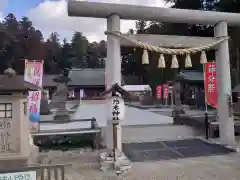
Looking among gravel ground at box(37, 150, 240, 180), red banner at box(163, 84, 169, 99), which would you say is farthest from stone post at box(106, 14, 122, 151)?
red banner at box(163, 84, 169, 99)

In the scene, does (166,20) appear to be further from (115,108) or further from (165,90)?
(165,90)

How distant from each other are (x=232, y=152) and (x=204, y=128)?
117 inches

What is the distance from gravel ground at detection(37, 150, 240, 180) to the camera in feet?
20.5

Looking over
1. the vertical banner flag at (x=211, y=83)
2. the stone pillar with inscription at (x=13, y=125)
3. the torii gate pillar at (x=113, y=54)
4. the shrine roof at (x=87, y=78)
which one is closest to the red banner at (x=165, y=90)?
the shrine roof at (x=87, y=78)

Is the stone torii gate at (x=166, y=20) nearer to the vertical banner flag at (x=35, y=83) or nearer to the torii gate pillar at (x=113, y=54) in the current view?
the torii gate pillar at (x=113, y=54)

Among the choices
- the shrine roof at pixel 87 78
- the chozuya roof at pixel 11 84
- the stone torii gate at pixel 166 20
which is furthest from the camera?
the shrine roof at pixel 87 78

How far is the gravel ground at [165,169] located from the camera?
20.5 feet

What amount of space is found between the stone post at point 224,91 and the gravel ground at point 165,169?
41.5 inches

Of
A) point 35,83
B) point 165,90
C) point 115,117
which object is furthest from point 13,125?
point 165,90

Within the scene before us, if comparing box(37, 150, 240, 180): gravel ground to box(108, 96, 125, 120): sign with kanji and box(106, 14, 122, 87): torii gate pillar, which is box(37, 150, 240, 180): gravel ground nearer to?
box(108, 96, 125, 120): sign with kanji

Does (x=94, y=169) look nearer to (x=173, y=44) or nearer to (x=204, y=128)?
(x=173, y=44)

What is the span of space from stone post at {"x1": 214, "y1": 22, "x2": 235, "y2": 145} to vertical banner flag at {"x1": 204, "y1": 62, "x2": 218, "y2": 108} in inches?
25.9

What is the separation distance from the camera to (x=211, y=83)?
32.7 feet

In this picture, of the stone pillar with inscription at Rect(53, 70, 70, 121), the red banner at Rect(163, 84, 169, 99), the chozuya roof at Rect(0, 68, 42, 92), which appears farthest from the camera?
the red banner at Rect(163, 84, 169, 99)
